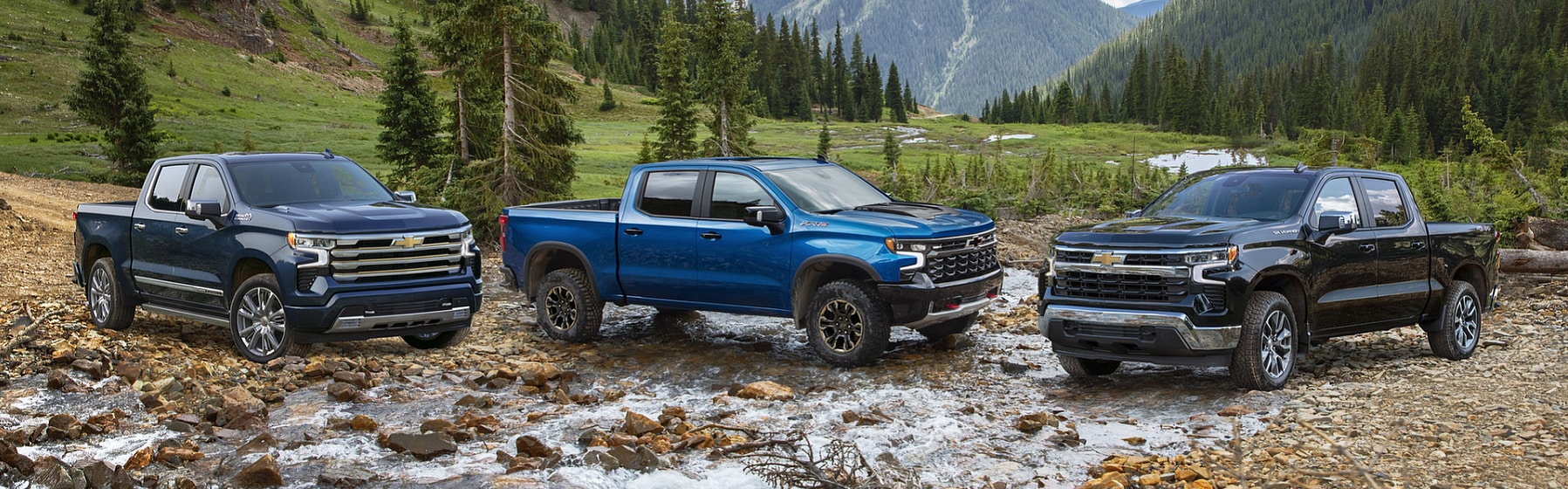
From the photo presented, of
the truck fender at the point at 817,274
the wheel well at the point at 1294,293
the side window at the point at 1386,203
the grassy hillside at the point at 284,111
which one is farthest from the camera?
the grassy hillside at the point at 284,111

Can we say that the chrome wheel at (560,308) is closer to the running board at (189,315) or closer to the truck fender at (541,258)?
the truck fender at (541,258)

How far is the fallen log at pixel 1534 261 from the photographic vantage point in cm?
1368

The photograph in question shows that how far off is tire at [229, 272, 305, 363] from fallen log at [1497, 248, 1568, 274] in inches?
576

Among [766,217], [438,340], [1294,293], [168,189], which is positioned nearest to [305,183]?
[168,189]

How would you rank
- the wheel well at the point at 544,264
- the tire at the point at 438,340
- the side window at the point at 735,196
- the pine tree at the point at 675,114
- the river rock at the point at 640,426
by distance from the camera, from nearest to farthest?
the river rock at the point at 640,426 < the side window at the point at 735,196 < the tire at the point at 438,340 < the wheel well at the point at 544,264 < the pine tree at the point at 675,114

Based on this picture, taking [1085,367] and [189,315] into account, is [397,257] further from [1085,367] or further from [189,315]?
[1085,367]

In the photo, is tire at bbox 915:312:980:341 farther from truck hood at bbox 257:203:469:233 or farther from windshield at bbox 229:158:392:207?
windshield at bbox 229:158:392:207

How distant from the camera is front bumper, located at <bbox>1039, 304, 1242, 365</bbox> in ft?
26.0

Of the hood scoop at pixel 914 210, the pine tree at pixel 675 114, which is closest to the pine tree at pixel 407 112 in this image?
the pine tree at pixel 675 114

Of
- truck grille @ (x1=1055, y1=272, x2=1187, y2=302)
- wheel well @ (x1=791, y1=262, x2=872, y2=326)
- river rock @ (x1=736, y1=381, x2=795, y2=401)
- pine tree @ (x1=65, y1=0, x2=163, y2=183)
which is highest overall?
pine tree @ (x1=65, y1=0, x2=163, y2=183)

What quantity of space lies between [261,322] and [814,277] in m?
5.08

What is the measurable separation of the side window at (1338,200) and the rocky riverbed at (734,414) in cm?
140

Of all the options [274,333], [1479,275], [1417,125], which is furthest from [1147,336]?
[1417,125]

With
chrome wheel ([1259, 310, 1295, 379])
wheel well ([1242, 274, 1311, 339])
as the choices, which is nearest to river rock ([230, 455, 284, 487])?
chrome wheel ([1259, 310, 1295, 379])
